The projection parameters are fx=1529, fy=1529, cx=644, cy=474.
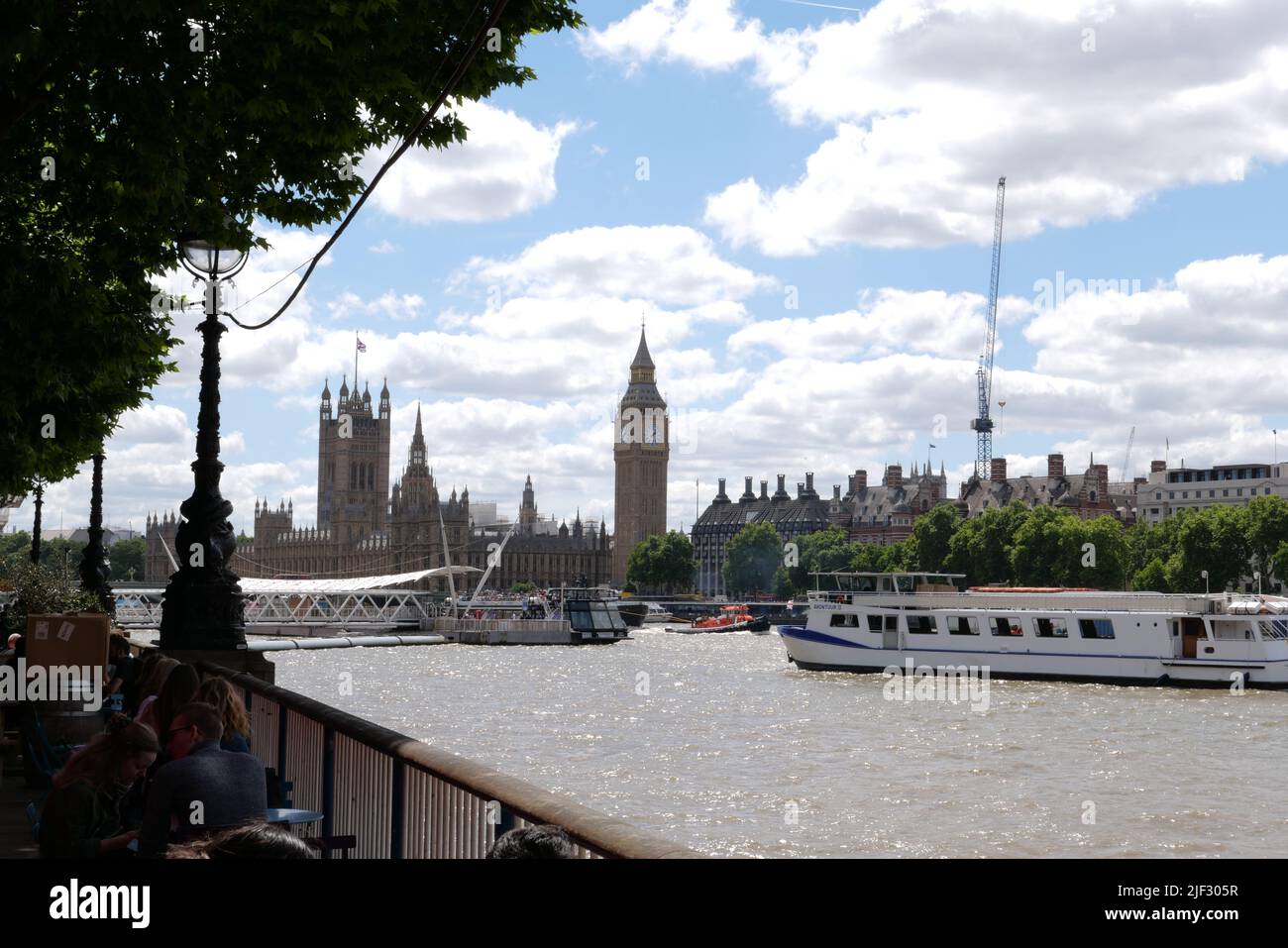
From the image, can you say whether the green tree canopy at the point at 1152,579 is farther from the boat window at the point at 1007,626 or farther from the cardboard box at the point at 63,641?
the cardboard box at the point at 63,641

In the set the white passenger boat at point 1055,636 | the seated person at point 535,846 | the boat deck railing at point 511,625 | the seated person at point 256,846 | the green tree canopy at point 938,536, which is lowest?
the boat deck railing at point 511,625

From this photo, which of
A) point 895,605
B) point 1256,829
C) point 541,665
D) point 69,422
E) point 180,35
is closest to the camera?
point 180,35

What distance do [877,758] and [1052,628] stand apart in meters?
29.0

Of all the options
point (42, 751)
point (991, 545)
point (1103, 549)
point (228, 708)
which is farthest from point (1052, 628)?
point (991, 545)

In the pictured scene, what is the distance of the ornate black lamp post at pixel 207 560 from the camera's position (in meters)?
14.3

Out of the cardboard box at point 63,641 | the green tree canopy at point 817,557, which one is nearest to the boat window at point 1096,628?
the cardboard box at point 63,641

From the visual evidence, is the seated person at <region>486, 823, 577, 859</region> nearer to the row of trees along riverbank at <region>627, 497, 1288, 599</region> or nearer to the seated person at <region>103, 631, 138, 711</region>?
the seated person at <region>103, 631, 138, 711</region>

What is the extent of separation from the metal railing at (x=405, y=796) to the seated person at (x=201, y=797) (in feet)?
2.53

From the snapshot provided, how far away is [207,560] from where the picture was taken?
14.3m

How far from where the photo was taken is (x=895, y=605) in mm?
62281

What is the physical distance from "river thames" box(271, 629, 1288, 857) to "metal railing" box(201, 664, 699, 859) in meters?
6.98
